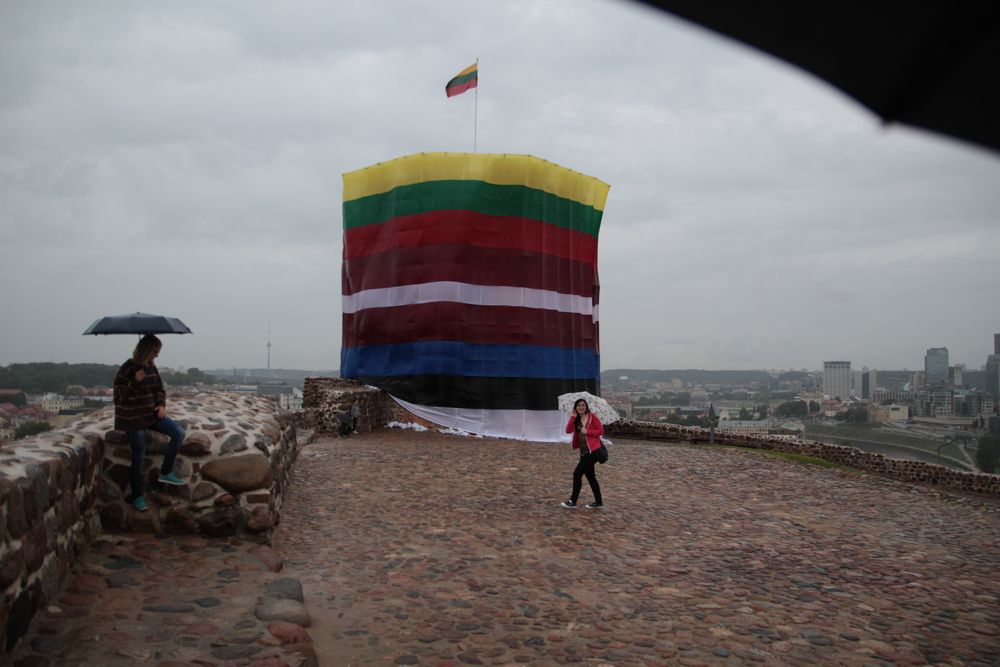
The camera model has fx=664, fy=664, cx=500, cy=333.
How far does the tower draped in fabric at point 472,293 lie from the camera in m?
19.6

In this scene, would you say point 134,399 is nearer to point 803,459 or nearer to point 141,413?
point 141,413

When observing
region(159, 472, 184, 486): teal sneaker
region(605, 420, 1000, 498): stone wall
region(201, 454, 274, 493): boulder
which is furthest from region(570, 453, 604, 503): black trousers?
region(605, 420, 1000, 498): stone wall

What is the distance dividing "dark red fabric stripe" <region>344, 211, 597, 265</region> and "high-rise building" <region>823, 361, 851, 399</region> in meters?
26.4

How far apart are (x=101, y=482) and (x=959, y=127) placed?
7.53 metres

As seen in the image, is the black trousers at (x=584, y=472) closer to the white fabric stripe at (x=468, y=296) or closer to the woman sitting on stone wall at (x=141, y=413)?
the woman sitting on stone wall at (x=141, y=413)

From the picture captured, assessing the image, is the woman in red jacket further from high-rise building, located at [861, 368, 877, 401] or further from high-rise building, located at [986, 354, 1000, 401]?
high-rise building, located at [861, 368, 877, 401]

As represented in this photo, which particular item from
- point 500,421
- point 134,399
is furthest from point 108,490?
point 500,421

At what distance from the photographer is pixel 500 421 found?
1953cm

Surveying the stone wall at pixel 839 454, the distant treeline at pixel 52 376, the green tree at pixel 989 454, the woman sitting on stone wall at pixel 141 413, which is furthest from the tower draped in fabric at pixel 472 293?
the woman sitting on stone wall at pixel 141 413

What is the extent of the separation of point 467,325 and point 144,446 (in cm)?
1307

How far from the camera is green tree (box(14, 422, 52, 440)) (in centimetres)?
625

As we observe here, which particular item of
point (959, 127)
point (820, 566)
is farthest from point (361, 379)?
point (959, 127)

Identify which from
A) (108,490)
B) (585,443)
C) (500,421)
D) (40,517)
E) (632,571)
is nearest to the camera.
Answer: (40,517)

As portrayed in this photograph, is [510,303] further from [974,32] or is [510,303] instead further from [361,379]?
[974,32]
